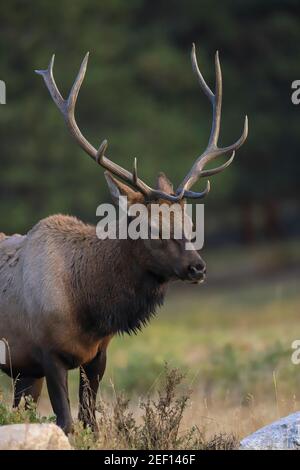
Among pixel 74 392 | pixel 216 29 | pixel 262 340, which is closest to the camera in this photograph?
pixel 74 392

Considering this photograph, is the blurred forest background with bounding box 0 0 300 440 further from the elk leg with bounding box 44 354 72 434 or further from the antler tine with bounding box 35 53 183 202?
the elk leg with bounding box 44 354 72 434

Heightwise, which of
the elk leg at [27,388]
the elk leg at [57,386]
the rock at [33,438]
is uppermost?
the elk leg at [27,388]

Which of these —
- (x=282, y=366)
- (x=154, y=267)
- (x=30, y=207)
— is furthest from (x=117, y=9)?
(x=154, y=267)

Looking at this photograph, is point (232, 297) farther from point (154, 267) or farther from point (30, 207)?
point (154, 267)

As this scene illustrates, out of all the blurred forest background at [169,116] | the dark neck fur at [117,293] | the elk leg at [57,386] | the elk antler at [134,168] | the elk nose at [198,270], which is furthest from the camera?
the blurred forest background at [169,116]

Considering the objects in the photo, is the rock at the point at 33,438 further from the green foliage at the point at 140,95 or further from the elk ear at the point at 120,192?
the green foliage at the point at 140,95

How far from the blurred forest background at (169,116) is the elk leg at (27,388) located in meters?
13.9

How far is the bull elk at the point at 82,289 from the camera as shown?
7727mm

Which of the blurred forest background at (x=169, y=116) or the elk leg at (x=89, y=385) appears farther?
the blurred forest background at (x=169, y=116)

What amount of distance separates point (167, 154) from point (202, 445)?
22.3m

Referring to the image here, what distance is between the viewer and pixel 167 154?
29.1 metres

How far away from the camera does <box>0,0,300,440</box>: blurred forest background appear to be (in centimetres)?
2748

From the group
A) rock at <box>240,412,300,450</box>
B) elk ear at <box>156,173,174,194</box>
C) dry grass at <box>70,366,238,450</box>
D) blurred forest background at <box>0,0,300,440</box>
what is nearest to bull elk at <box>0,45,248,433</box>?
elk ear at <box>156,173,174,194</box>

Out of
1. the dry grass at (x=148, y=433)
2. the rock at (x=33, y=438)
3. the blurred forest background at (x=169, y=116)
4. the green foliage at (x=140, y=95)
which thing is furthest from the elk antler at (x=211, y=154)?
the green foliage at (x=140, y=95)
